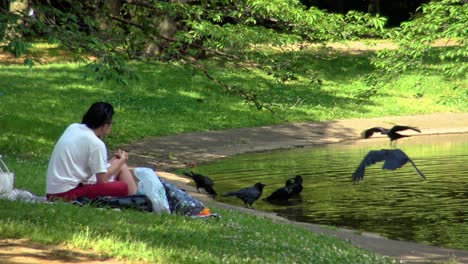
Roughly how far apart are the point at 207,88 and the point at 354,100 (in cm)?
508

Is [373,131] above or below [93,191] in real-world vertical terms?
above

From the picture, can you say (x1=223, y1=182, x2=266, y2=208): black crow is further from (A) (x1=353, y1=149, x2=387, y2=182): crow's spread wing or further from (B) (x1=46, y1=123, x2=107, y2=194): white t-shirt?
(B) (x1=46, y1=123, x2=107, y2=194): white t-shirt

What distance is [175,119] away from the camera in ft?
97.0

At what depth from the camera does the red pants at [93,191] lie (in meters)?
11.3

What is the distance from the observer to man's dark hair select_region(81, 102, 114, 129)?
37.4 feet

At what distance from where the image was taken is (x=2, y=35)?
11.1 metres

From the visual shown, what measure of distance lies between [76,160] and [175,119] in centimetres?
A: 1823

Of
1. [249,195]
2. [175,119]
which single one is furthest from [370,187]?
[175,119]

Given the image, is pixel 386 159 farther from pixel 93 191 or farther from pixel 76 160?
pixel 76 160

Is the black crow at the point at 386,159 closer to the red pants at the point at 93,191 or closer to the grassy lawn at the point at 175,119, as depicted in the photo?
the grassy lawn at the point at 175,119

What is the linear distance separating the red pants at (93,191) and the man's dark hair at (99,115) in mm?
672

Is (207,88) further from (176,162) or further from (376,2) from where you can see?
(376,2)

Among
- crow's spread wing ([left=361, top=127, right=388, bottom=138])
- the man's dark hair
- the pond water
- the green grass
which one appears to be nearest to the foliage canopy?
the man's dark hair

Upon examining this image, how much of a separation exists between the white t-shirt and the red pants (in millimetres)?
56
